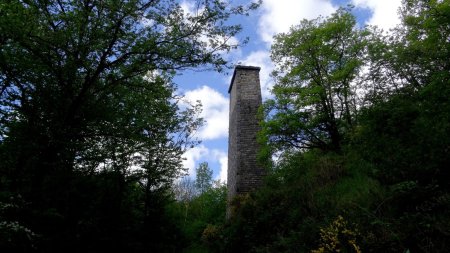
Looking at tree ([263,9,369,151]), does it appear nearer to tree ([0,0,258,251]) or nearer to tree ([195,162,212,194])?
tree ([0,0,258,251])

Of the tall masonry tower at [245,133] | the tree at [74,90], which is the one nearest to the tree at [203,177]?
the tall masonry tower at [245,133]

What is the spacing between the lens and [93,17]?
641 cm

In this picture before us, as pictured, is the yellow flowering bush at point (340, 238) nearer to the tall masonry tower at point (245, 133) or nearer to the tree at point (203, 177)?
the tall masonry tower at point (245, 133)

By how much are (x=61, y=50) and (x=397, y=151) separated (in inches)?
295

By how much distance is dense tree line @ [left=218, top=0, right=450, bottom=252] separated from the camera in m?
5.16

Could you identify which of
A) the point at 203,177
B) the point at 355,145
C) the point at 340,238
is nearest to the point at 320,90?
the point at 355,145

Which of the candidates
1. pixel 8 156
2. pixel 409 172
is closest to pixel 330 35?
pixel 409 172

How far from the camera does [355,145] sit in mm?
9164

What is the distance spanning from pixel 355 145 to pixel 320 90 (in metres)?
3.90

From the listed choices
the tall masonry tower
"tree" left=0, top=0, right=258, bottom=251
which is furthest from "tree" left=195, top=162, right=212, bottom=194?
"tree" left=0, top=0, right=258, bottom=251

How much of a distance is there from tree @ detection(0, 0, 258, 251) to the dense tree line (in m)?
4.36

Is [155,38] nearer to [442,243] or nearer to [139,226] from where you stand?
[442,243]

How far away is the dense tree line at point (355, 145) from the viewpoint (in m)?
5.16

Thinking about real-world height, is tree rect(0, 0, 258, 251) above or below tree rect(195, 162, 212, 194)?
below
